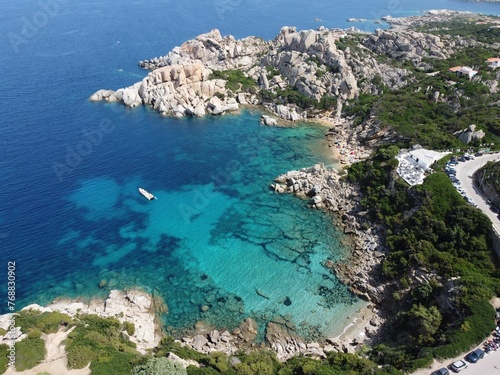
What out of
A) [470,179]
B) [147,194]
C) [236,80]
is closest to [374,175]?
[470,179]

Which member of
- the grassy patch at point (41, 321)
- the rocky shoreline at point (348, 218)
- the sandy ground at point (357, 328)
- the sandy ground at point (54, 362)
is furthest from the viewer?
the rocky shoreline at point (348, 218)

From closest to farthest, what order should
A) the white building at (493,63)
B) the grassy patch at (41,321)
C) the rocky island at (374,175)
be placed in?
the rocky island at (374,175), the grassy patch at (41,321), the white building at (493,63)

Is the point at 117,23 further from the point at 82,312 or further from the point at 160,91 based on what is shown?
the point at 82,312

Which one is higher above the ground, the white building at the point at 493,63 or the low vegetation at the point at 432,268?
the white building at the point at 493,63

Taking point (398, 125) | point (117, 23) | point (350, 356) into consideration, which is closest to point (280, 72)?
point (398, 125)

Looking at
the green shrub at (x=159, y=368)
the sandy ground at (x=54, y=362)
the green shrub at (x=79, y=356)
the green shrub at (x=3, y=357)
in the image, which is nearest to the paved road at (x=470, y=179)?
the green shrub at (x=159, y=368)

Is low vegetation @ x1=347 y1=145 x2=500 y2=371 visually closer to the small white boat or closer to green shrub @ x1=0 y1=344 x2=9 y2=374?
green shrub @ x1=0 y1=344 x2=9 y2=374

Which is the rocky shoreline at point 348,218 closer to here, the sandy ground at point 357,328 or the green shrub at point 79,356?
the sandy ground at point 357,328

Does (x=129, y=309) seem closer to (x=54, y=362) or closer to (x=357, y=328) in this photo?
(x=54, y=362)
